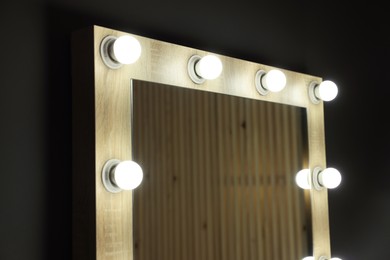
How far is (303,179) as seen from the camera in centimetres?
185

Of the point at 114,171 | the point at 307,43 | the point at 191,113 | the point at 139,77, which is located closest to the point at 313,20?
the point at 307,43

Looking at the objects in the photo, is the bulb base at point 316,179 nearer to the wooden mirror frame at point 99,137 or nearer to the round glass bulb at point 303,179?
the round glass bulb at point 303,179

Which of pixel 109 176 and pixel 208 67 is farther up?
pixel 208 67

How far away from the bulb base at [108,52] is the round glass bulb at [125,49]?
12 mm

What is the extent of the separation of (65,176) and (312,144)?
92 centimetres

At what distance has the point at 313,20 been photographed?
2.11 m

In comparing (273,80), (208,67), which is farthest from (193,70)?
(273,80)

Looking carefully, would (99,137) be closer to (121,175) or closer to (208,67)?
Answer: (121,175)

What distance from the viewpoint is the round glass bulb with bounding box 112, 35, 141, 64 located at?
129 cm

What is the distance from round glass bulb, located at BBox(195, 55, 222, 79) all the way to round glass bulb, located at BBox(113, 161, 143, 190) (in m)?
0.35

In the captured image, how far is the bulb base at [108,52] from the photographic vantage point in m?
1.29

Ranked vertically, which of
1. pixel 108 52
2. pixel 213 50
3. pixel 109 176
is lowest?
pixel 109 176

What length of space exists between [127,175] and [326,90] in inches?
35.4

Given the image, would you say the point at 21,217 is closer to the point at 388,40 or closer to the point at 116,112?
the point at 116,112
